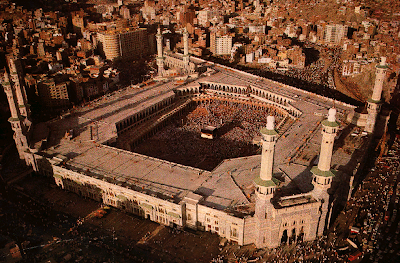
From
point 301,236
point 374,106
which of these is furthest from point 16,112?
point 374,106

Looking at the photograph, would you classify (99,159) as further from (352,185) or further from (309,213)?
(352,185)

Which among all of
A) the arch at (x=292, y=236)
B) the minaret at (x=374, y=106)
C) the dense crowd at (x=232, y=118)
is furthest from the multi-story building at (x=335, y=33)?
the arch at (x=292, y=236)

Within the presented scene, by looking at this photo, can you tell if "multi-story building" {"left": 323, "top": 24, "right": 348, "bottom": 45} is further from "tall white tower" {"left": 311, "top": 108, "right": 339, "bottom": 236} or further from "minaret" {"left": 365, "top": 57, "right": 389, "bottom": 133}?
"tall white tower" {"left": 311, "top": 108, "right": 339, "bottom": 236}

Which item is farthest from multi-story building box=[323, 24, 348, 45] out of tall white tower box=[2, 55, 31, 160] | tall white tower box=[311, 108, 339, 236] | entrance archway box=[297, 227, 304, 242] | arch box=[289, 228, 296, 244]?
tall white tower box=[2, 55, 31, 160]

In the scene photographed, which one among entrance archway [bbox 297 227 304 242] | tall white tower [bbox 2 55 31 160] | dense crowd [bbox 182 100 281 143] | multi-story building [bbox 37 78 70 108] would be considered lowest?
entrance archway [bbox 297 227 304 242]

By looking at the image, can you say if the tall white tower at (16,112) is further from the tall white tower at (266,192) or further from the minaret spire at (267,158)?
the minaret spire at (267,158)

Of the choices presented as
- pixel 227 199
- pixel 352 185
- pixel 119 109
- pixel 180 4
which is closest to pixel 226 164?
pixel 227 199
